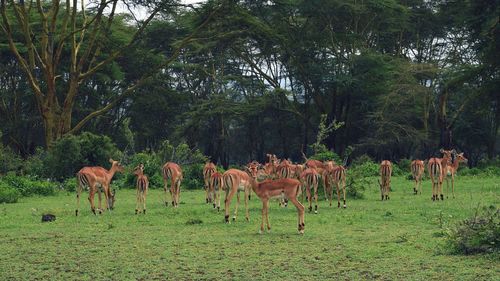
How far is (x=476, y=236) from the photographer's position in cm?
934

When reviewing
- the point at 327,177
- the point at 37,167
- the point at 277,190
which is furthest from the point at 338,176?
the point at 37,167

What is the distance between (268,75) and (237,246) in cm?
3290

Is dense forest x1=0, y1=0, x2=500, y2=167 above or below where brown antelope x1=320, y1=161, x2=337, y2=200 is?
above

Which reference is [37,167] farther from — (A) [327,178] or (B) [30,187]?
(A) [327,178]

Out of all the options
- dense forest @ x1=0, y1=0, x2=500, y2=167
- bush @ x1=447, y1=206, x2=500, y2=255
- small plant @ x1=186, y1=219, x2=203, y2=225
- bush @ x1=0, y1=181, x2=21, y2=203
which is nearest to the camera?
bush @ x1=447, y1=206, x2=500, y2=255

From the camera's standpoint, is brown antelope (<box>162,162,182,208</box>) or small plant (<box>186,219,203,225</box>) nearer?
small plant (<box>186,219,203,225</box>)

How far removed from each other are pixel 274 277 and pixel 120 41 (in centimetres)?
3194

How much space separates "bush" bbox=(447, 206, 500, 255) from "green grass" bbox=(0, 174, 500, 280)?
187mm

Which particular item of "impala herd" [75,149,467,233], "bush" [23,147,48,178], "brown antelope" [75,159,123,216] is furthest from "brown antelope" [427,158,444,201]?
"bush" [23,147,48,178]

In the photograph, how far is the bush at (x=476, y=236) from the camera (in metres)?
9.16

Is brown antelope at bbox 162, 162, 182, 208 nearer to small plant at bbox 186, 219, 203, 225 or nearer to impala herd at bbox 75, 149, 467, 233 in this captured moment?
impala herd at bbox 75, 149, 467, 233

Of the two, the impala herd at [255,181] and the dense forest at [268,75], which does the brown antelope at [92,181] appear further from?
the dense forest at [268,75]

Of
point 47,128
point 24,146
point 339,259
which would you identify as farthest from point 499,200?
point 24,146

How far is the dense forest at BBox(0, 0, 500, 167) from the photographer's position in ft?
112
